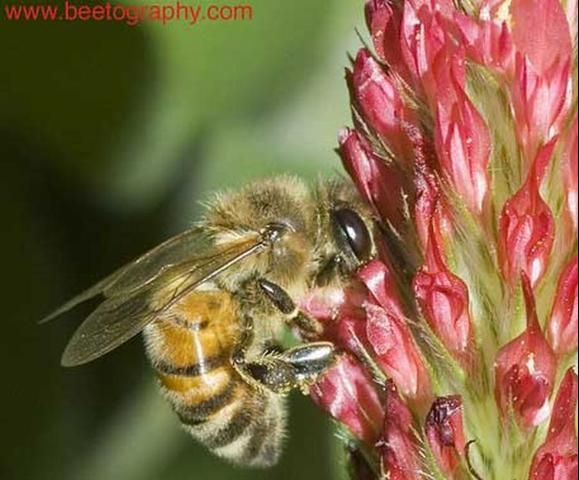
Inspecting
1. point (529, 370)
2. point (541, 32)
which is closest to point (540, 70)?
point (541, 32)

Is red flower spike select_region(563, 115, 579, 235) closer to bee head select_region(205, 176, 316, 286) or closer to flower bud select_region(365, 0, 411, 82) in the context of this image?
flower bud select_region(365, 0, 411, 82)

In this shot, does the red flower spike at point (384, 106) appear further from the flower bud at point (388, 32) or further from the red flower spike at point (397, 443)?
the red flower spike at point (397, 443)

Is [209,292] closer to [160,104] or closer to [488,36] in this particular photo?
[488,36]

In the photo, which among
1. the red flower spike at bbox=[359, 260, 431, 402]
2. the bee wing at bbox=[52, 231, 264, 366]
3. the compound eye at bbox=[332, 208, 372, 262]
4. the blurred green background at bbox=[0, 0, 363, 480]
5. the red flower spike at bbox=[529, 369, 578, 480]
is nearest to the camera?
the red flower spike at bbox=[529, 369, 578, 480]

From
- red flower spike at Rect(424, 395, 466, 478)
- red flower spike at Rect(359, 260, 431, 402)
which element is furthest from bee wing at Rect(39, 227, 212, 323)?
red flower spike at Rect(424, 395, 466, 478)

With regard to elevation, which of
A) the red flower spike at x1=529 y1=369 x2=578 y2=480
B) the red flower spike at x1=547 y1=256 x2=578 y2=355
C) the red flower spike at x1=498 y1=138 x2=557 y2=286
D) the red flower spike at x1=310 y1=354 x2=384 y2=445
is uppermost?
the red flower spike at x1=498 y1=138 x2=557 y2=286

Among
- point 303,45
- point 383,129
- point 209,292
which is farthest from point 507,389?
point 303,45
